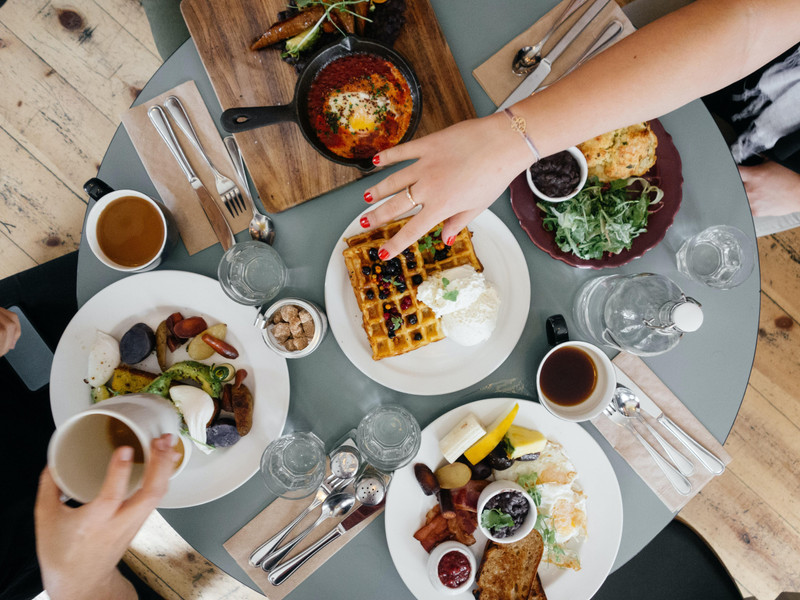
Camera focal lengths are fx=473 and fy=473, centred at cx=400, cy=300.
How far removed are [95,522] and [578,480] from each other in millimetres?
1641

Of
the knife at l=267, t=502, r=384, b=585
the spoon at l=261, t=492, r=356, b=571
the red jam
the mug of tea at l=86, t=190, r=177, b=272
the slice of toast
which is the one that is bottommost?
the slice of toast

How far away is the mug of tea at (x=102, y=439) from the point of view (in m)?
1.36

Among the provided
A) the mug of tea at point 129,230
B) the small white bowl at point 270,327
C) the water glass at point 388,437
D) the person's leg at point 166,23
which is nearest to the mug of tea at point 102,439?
the small white bowl at point 270,327

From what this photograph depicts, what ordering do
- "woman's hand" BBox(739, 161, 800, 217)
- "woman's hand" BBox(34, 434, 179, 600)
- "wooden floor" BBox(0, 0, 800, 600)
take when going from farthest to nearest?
"wooden floor" BBox(0, 0, 800, 600)
"woman's hand" BBox(739, 161, 800, 217)
"woman's hand" BBox(34, 434, 179, 600)

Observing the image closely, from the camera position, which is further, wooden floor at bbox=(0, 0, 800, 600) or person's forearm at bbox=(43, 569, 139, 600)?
wooden floor at bbox=(0, 0, 800, 600)

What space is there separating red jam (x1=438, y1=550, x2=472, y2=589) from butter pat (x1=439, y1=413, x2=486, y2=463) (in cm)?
35

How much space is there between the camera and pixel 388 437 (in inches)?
70.5

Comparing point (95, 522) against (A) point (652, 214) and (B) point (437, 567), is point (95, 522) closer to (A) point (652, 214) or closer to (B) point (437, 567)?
(B) point (437, 567)

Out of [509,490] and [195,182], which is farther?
[195,182]

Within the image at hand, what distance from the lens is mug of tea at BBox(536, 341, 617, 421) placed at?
1.82m

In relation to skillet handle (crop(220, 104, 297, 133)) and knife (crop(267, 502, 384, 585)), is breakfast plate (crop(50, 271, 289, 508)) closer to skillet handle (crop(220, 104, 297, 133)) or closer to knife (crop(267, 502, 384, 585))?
knife (crop(267, 502, 384, 585))

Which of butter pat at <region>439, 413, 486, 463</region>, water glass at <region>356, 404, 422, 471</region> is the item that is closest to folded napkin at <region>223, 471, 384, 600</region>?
water glass at <region>356, 404, 422, 471</region>

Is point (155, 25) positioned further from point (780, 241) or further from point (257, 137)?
point (780, 241)

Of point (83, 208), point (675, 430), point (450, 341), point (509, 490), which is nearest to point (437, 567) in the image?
point (509, 490)
